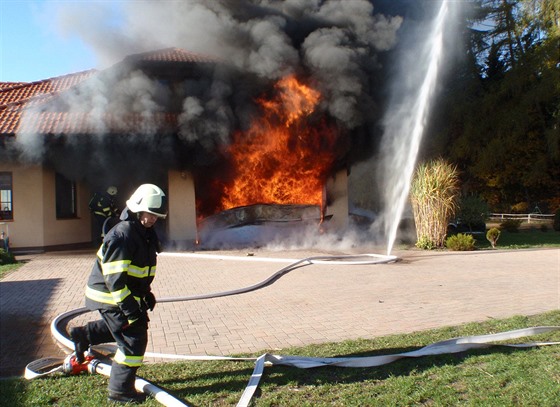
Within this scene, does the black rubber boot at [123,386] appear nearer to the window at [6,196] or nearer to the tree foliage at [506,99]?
the window at [6,196]

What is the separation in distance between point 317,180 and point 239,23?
5.25 m

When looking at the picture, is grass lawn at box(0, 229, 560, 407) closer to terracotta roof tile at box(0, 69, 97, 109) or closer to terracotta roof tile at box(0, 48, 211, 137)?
terracotta roof tile at box(0, 48, 211, 137)

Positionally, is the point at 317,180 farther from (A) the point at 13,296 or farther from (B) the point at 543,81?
(B) the point at 543,81

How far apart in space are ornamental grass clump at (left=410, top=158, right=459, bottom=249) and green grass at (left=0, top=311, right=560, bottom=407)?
8.24m

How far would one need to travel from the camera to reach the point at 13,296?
7602mm

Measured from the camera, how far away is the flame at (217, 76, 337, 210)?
1455cm

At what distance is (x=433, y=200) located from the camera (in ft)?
41.0

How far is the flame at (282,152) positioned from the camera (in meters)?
14.6

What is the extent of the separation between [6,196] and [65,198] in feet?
4.98

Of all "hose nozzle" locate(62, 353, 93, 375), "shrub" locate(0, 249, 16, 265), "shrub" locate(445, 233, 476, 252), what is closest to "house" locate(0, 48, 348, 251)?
"shrub" locate(0, 249, 16, 265)

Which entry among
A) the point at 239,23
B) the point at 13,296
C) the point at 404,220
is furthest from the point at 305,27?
the point at 13,296

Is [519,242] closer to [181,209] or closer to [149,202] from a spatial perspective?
[181,209]

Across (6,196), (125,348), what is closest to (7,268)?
(6,196)

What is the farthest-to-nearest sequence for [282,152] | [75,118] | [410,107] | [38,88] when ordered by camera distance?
[38,88], [410,107], [282,152], [75,118]
